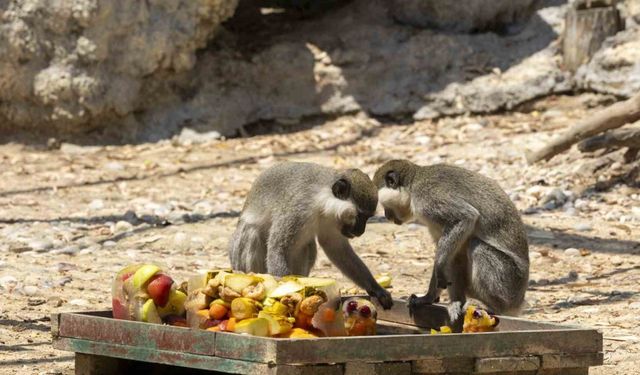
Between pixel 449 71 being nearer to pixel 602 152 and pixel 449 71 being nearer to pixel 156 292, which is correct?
pixel 602 152

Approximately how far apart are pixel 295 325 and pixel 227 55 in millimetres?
10949

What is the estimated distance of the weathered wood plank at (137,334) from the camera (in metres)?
5.38

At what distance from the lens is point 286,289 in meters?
5.71

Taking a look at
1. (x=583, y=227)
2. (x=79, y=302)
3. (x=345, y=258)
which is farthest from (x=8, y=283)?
(x=583, y=227)

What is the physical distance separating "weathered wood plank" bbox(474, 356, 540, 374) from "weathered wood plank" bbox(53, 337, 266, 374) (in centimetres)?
100

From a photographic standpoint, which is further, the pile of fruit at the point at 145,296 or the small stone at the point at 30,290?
the small stone at the point at 30,290

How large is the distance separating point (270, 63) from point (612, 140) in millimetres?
5788

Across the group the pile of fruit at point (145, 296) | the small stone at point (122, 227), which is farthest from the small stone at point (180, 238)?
the pile of fruit at point (145, 296)

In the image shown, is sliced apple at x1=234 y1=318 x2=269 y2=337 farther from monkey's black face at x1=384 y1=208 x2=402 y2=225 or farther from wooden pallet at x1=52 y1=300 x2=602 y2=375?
monkey's black face at x1=384 y1=208 x2=402 y2=225

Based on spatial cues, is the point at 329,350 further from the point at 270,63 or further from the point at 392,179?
the point at 270,63

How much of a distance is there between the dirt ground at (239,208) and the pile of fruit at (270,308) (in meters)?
1.30

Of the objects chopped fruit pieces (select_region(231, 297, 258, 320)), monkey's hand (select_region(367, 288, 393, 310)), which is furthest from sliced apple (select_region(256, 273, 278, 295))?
monkey's hand (select_region(367, 288, 393, 310))

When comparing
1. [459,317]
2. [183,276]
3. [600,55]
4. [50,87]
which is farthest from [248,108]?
[459,317]

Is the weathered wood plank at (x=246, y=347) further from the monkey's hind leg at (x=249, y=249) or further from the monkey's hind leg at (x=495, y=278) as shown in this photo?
the monkey's hind leg at (x=249, y=249)
